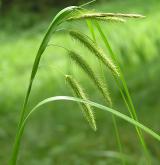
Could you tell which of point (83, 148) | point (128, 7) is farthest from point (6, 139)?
point (128, 7)

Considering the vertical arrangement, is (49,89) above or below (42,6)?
above

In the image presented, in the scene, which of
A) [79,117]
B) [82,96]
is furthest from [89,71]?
[79,117]

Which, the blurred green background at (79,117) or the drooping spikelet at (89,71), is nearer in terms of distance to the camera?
the drooping spikelet at (89,71)

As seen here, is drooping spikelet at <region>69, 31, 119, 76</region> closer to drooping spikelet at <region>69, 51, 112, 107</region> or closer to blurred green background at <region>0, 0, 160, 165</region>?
drooping spikelet at <region>69, 51, 112, 107</region>

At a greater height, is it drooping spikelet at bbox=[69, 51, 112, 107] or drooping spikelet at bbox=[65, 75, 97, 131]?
drooping spikelet at bbox=[69, 51, 112, 107]

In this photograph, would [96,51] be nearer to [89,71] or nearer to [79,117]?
[89,71]

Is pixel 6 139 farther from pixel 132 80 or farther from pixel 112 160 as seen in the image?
pixel 132 80

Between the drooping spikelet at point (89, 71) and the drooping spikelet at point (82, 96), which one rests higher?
the drooping spikelet at point (89, 71)

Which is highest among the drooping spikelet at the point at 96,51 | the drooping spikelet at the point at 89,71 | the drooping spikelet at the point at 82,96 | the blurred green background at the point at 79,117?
the drooping spikelet at the point at 96,51

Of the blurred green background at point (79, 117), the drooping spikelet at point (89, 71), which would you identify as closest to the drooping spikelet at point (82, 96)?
the drooping spikelet at point (89, 71)

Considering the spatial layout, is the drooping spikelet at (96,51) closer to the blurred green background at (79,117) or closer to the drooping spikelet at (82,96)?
the drooping spikelet at (82,96)

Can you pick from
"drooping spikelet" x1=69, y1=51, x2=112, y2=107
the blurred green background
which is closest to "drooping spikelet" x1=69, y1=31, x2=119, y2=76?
"drooping spikelet" x1=69, y1=51, x2=112, y2=107
